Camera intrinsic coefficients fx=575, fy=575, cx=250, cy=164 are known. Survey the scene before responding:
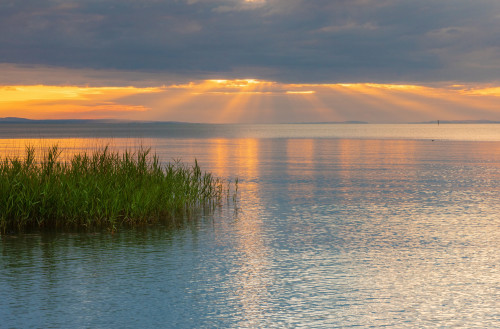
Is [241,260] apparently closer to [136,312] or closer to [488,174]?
[136,312]

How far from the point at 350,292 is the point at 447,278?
3.15m

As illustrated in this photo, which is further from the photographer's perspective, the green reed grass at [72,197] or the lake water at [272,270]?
the green reed grass at [72,197]

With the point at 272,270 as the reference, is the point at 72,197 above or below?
above

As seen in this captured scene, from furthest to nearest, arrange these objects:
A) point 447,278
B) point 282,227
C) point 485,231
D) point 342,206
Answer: point 342,206 → point 282,227 → point 485,231 → point 447,278

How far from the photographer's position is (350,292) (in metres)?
13.9

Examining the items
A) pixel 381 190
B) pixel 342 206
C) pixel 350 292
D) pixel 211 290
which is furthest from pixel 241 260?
pixel 381 190

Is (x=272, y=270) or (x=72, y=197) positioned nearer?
(x=272, y=270)

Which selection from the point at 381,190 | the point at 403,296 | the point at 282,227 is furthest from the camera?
the point at 381,190

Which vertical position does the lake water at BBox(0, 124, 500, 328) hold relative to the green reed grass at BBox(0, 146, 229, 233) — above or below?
below

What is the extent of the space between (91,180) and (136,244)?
162 inches

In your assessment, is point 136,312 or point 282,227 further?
point 282,227

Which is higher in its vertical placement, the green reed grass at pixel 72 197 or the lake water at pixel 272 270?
the green reed grass at pixel 72 197

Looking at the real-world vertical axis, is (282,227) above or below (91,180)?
below

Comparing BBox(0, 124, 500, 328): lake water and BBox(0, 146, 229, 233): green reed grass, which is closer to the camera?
BBox(0, 124, 500, 328): lake water
